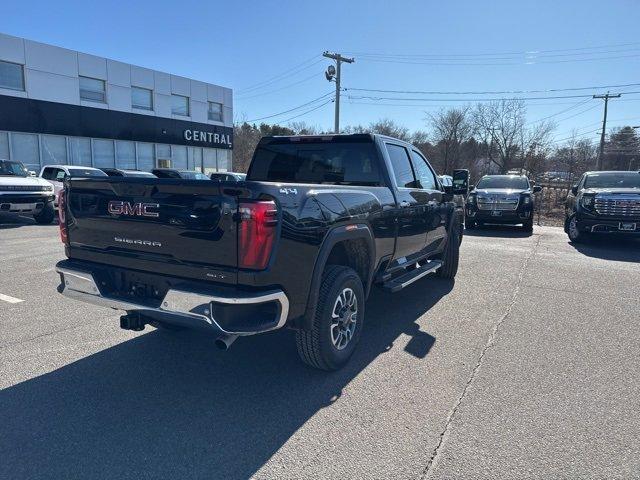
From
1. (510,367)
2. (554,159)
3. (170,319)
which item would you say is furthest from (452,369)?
(554,159)

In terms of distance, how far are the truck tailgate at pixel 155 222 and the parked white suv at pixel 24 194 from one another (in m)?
10.5

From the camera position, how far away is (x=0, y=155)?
772 inches

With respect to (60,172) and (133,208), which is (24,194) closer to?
(60,172)

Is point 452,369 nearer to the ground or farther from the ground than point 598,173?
nearer to the ground

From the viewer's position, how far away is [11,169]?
13352 mm

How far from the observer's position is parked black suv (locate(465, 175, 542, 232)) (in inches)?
521

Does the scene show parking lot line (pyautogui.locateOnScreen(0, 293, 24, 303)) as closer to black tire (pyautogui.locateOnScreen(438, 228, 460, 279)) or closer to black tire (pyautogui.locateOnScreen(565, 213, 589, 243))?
black tire (pyautogui.locateOnScreen(438, 228, 460, 279))

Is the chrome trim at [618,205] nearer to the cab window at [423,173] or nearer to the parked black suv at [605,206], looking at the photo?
the parked black suv at [605,206]

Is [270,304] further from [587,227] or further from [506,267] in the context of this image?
[587,227]

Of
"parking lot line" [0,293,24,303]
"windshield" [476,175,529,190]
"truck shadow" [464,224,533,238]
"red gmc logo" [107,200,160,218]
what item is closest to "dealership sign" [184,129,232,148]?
"windshield" [476,175,529,190]

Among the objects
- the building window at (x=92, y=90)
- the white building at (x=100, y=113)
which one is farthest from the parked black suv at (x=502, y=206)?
the building window at (x=92, y=90)

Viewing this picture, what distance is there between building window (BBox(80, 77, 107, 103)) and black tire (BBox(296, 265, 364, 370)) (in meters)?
23.2

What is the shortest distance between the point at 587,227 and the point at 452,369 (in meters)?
8.47

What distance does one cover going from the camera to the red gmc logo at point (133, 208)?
3.14 m
